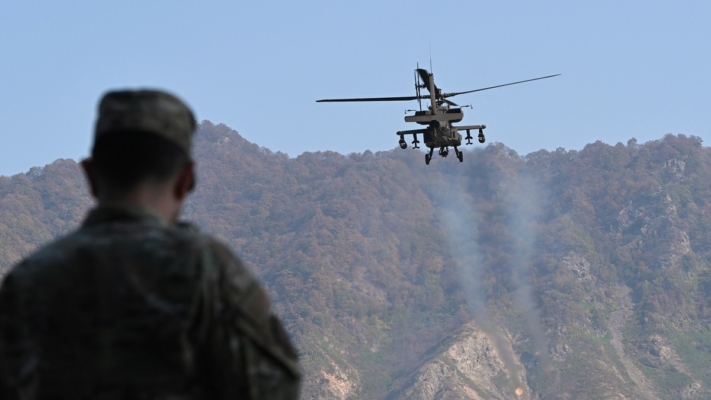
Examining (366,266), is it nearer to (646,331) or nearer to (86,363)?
(646,331)

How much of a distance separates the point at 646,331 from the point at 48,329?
175 meters

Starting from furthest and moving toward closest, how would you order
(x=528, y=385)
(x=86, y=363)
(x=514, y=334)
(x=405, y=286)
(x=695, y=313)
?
1. (x=405, y=286)
2. (x=695, y=313)
3. (x=514, y=334)
4. (x=528, y=385)
5. (x=86, y=363)

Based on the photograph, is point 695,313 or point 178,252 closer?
point 178,252

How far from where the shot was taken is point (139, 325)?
10.8ft

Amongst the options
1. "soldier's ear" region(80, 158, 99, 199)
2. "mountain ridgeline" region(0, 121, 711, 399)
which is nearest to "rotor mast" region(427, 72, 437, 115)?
"soldier's ear" region(80, 158, 99, 199)

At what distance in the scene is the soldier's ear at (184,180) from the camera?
3.65m

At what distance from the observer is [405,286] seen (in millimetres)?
194625

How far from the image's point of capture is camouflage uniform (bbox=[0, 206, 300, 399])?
330 centimetres

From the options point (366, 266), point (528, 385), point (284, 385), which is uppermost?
point (284, 385)

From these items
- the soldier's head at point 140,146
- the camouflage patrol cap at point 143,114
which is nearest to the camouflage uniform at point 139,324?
the soldier's head at point 140,146

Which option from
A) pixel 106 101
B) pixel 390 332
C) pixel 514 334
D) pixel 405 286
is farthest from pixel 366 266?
pixel 106 101

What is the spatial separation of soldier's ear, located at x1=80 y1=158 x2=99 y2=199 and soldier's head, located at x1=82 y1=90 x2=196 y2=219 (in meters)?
0.05

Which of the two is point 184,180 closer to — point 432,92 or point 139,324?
point 139,324

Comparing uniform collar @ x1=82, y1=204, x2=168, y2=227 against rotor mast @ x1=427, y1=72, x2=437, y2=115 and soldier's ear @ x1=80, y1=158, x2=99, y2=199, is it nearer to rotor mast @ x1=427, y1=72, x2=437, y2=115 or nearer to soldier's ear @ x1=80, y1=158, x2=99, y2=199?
soldier's ear @ x1=80, y1=158, x2=99, y2=199
